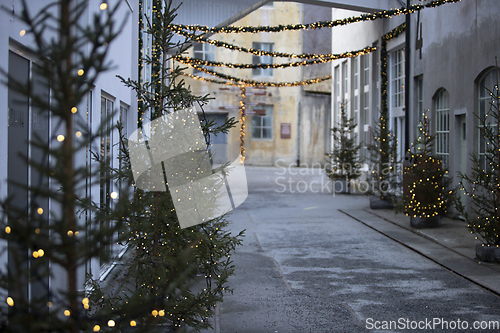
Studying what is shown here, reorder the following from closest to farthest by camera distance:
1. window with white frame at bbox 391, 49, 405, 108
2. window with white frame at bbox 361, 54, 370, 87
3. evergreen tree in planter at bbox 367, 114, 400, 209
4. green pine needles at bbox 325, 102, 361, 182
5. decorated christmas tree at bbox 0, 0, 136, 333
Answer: decorated christmas tree at bbox 0, 0, 136, 333
evergreen tree in planter at bbox 367, 114, 400, 209
window with white frame at bbox 391, 49, 405, 108
green pine needles at bbox 325, 102, 361, 182
window with white frame at bbox 361, 54, 370, 87

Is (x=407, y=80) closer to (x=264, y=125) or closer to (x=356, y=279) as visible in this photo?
(x=356, y=279)

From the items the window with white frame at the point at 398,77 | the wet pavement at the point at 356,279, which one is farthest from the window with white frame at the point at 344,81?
the wet pavement at the point at 356,279

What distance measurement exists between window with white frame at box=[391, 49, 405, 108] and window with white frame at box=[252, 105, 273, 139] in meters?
14.5

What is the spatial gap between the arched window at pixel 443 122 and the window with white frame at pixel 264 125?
1787 centimetres

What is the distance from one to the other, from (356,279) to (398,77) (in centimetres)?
1008

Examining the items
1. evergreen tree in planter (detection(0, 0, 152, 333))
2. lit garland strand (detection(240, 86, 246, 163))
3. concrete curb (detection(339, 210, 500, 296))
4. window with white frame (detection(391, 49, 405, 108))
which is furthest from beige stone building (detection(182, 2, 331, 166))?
evergreen tree in planter (detection(0, 0, 152, 333))

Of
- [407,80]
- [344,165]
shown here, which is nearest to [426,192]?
[407,80]

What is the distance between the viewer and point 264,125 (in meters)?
29.7

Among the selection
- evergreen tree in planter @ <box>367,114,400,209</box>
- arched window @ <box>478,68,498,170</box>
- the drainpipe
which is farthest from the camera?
evergreen tree in planter @ <box>367,114,400,209</box>

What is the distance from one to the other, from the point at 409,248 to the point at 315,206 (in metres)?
5.51

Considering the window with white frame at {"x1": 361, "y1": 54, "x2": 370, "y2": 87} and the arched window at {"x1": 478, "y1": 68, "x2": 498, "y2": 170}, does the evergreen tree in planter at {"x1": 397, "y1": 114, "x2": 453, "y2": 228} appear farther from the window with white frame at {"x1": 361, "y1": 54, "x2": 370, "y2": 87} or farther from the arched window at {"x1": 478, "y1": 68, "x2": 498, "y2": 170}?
the window with white frame at {"x1": 361, "y1": 54, "x2": 370, "y2": 87}

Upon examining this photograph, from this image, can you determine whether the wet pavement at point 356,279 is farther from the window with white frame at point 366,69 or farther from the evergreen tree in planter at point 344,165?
the window with white frame at point 366,69

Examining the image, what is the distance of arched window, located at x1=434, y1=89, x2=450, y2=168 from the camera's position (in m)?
11.7

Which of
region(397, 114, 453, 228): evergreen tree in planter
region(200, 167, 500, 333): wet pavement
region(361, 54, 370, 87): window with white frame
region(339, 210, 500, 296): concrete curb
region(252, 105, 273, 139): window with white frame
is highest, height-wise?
region(361, 54, 370, 87): window with white frame
